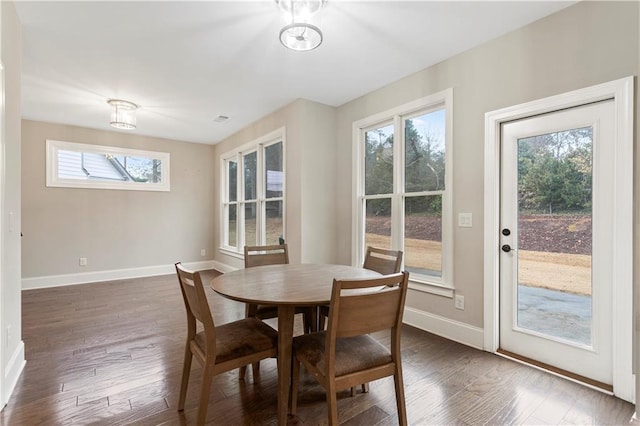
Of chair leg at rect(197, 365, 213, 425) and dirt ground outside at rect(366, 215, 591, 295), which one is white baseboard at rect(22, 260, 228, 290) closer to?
chair leg at rect(197, 365, 213, 425)

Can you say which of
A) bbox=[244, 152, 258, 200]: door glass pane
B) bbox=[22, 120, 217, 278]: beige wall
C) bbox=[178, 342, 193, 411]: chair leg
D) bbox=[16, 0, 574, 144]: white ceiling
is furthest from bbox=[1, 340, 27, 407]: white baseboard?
bbox=[244, 152, 258, 200]: door glass pane

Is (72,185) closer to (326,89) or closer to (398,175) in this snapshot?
(326,89)

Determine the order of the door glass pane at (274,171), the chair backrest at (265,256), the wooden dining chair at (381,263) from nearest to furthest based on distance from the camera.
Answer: the wooden dining chair at (381,263)
the chair backrest at (265,256)
the door glass pane at (274,171)

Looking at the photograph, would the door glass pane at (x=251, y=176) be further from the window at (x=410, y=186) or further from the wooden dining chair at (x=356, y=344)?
the wooden dining chair at (x=356, y=344)

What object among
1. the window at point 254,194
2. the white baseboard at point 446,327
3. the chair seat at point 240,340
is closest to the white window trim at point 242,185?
the window at point 254,194

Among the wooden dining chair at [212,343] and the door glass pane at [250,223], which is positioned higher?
the door glass pane at [250,223]

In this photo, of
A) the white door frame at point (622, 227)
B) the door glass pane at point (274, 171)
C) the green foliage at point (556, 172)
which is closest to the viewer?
the white door frame at point (622, 227)

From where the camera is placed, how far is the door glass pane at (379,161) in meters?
3.47

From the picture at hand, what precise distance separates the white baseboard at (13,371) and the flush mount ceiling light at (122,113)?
277 centimetres

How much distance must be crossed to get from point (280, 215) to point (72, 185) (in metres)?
3.57

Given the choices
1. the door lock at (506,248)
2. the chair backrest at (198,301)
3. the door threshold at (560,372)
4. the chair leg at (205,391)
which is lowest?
the door threshold at (560,372)

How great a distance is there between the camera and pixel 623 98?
1.86m

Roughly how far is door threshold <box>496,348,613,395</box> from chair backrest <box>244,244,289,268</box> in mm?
2012

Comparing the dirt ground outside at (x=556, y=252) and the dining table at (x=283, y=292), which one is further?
the dirt ground outside at (x=556, y=252)
